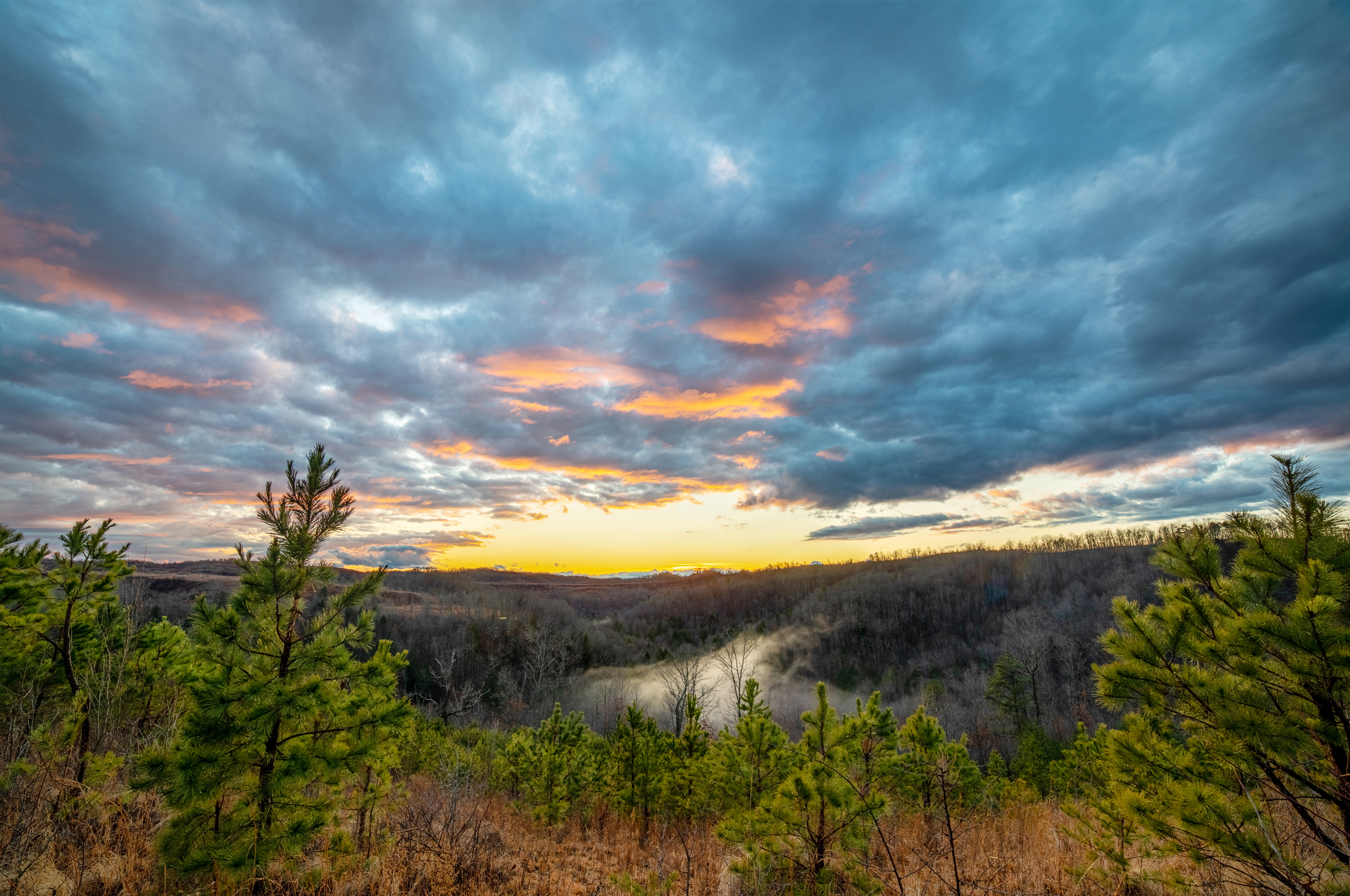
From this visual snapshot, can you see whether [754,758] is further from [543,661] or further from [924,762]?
[543,661]

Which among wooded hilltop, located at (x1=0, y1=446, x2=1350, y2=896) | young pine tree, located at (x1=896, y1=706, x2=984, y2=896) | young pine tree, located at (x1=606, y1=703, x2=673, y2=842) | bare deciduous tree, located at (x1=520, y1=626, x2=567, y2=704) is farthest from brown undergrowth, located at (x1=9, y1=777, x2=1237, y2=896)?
bare deciduous tree, located at (x1=520, y1=626, x2=567, y2=704)

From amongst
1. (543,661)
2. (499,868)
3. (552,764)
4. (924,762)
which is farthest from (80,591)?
(543,661)

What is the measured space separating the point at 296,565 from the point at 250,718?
1.31 meters

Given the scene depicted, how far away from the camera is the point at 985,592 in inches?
3784

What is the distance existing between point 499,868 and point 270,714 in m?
4.16

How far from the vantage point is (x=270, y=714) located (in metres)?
4.66

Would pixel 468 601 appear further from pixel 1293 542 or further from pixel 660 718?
pixel 1293 542

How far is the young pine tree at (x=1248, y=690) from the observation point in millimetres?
4043

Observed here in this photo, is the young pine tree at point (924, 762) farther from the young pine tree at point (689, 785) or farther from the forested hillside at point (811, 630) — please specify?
the forested hillside at point (811, 630)

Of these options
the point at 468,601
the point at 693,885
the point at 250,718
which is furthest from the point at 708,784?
the point at 468,601

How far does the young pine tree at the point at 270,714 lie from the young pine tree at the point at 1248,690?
6795 millimetres

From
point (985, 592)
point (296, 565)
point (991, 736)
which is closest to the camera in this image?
point (296, 565)

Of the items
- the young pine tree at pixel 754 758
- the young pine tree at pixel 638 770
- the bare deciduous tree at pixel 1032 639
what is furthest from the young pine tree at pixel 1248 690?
the bare deciduous tree at pixel 1032 639

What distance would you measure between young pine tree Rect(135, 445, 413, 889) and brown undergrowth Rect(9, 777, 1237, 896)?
50 centimetres
